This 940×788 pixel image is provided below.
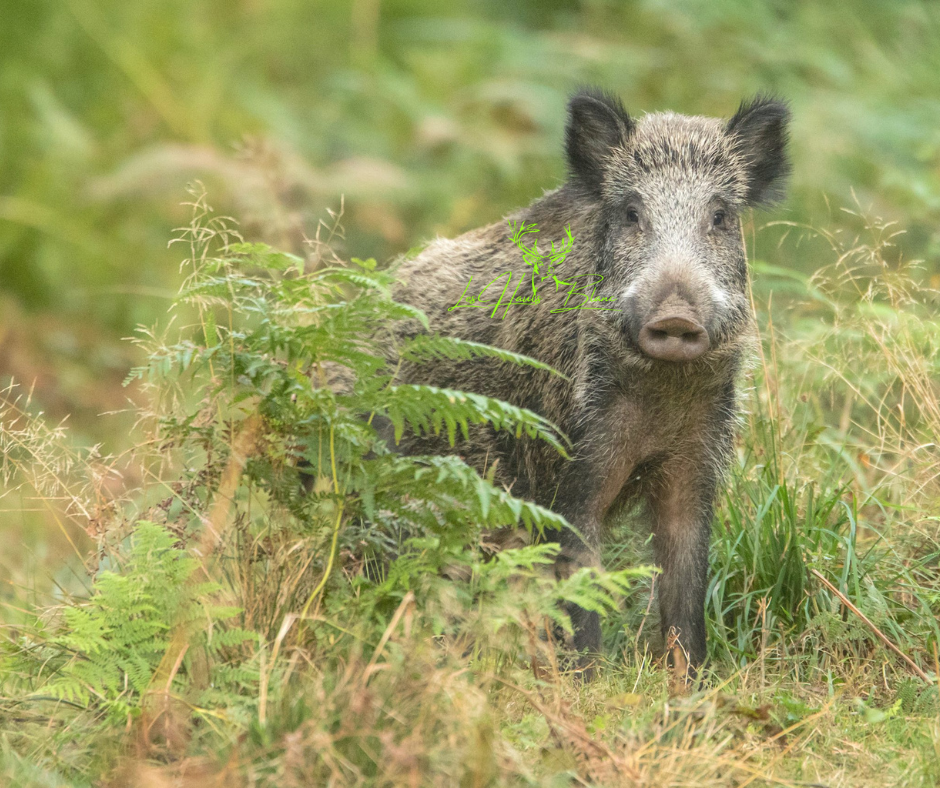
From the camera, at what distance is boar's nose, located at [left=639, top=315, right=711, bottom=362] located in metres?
4.40

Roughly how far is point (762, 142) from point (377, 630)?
294 centimetres

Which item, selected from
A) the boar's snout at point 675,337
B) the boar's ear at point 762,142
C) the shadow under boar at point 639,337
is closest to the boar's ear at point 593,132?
the shadow under boar at point 639,337

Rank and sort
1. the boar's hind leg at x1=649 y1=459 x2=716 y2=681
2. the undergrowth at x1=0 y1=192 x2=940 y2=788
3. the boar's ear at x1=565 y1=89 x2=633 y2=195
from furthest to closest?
the boar's ear at x1=565 y1=89 x2=633 y2=195, the boar's hind leg at x1=649 y1=459 x2=716 y2=681, the undergrowth at x1=0 y1=192 x2=940 y2=788

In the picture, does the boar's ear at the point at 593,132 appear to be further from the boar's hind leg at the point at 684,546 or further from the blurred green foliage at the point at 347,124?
the blurred green foliage at the point at 347,124

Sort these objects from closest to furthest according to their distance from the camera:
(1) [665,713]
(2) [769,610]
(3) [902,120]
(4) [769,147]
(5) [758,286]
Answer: (1) [665,713] → (2) [769,610] → (4) [769,147] → (5) [758,286] → (3) [902,120]

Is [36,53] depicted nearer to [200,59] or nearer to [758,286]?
[200,59]

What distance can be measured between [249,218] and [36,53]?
20.8 ft

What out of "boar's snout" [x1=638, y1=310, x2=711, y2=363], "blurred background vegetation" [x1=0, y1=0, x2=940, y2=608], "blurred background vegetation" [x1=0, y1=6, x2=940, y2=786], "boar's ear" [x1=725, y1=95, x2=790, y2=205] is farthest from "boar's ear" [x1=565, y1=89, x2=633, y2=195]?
"blurred background vegetation" [x1=0, y1=0, x2=940, y2=608]

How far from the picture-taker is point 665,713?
3406 mm

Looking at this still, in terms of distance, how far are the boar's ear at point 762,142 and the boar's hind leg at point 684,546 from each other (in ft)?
4.10

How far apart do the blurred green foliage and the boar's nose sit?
13.8 feet

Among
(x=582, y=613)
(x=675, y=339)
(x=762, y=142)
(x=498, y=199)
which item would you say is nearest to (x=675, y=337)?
(x=675, y=339)

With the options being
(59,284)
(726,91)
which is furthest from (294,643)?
(726,91)

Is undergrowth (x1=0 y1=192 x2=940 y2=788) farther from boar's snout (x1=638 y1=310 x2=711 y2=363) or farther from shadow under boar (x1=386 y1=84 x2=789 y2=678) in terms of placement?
boar's snout (x1=638 y1=310 x2=711 y2=363)
